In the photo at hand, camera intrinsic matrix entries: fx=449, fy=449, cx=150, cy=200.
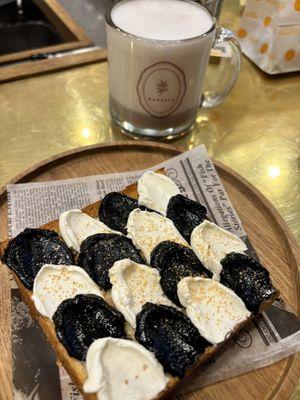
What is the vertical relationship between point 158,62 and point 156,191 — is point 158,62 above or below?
above

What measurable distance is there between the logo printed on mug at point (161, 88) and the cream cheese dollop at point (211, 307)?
1.95ft

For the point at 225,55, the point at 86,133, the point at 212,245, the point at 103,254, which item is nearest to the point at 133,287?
the point at 103,254

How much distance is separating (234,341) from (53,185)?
623mm

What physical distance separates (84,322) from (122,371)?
0.12 metres

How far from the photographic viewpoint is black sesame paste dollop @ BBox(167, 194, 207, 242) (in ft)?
3.53

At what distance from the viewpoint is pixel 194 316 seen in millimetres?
895

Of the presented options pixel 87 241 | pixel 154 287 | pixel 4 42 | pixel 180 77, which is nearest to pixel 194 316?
pixel 154 287

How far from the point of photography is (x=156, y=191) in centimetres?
114

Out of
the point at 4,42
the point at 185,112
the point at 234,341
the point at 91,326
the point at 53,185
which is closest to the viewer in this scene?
the point at 91,326

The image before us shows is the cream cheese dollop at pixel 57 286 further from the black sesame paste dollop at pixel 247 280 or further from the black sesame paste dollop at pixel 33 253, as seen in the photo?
the black sesame paste dollop at pixel 247 280

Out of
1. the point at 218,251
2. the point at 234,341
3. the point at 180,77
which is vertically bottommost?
the point at 234,341

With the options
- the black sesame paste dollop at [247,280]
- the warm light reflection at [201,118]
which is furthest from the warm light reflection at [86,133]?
the black sesame paste dollop at [247,280]

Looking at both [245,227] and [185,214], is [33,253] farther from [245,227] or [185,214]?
[245,227]

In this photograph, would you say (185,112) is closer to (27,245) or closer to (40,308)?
(27,245)
